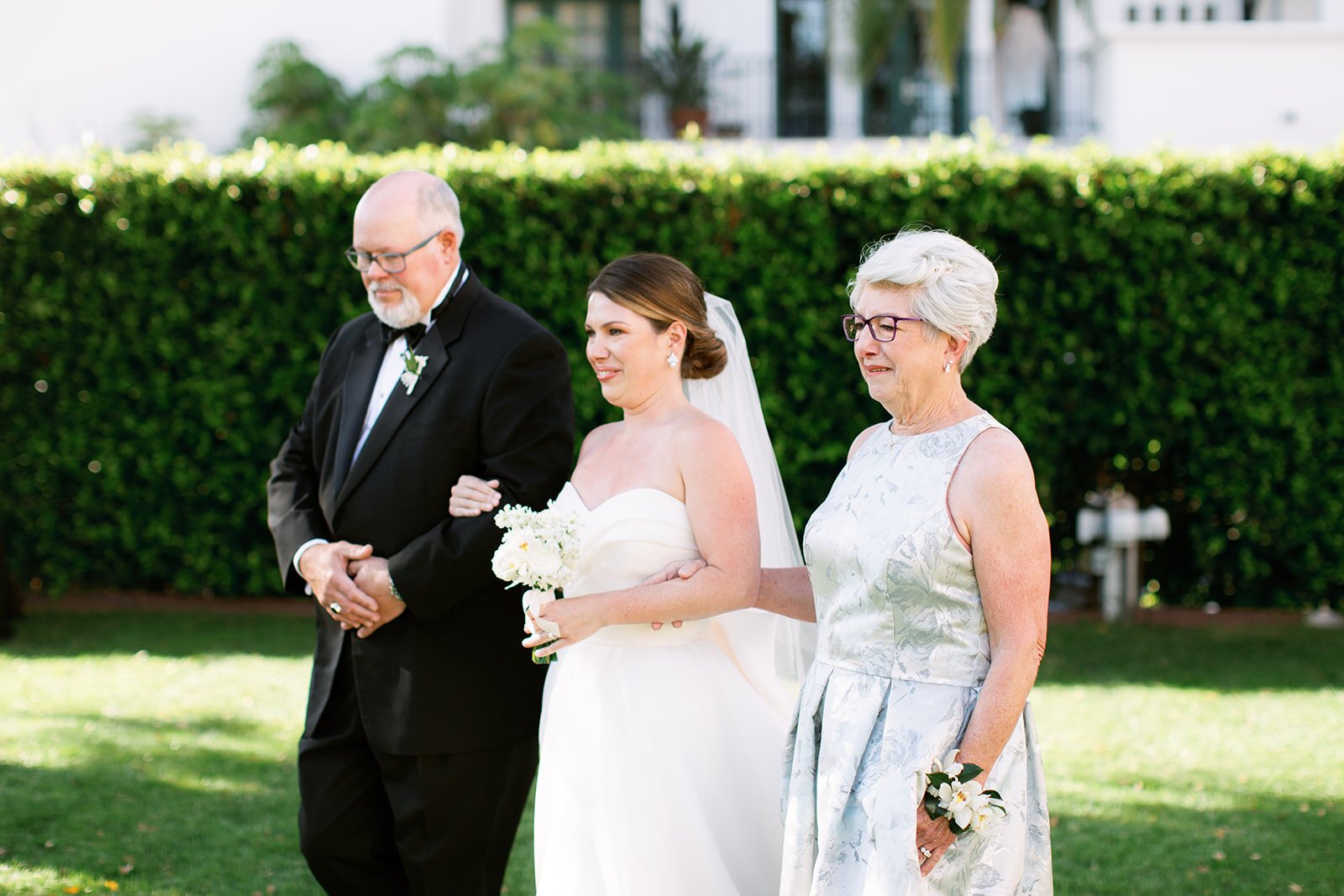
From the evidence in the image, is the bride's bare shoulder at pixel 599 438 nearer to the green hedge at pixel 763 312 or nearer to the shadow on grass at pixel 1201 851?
the shadow on grass at pixel 1201 851

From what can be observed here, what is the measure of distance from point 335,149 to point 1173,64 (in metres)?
9.98

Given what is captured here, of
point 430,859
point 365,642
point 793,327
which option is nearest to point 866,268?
point 365,642

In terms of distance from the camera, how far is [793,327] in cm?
885

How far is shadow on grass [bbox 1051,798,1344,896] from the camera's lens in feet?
15.0

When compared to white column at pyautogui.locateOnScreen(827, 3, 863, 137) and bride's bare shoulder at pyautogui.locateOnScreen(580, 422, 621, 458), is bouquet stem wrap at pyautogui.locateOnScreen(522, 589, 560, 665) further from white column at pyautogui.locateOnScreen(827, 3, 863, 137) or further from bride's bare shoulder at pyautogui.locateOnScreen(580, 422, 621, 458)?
white column at pyautogui.locateOnScreen(827, 3, 863, 137)

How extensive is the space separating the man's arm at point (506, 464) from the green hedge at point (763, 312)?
17.0 feet

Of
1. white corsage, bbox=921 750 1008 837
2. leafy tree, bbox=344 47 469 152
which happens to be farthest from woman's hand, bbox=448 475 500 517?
leafy tree, bbox=344 47 469 152

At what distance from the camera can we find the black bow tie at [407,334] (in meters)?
3.74

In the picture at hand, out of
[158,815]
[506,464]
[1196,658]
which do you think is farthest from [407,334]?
[1196,658]

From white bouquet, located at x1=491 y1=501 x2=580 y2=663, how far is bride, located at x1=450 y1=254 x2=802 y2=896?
0.05 metres

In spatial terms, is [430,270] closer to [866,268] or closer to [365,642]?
[365,642]

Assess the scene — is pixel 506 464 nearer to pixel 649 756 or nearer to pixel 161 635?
pixel 649 756

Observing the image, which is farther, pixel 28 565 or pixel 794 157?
pixel 28 565

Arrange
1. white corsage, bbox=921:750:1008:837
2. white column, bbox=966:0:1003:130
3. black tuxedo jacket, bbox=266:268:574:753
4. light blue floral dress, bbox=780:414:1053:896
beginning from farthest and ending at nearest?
white column, bbox=966:0:1003:130 → black tuxedo jacket, bbox=266:268:574:753 → light blue floral dress, bbox=780:414:1053:896 → white corsage, bbox=921:750:1008:837
